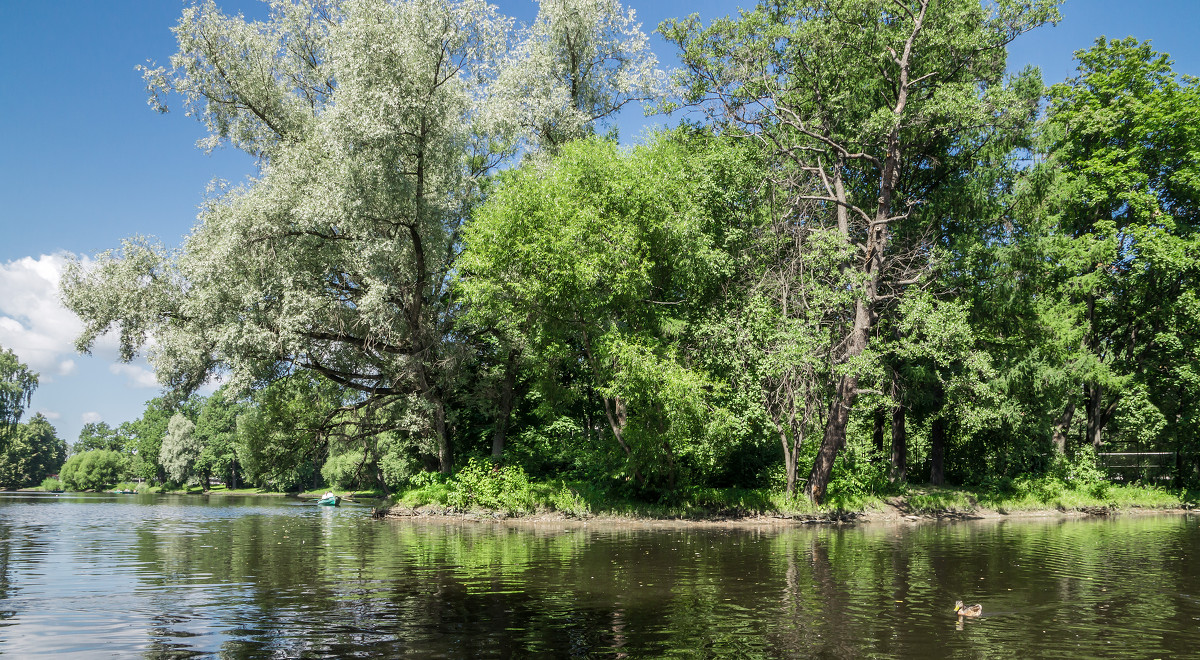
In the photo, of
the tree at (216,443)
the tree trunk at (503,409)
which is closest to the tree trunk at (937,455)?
the tree trunk at (503,409)

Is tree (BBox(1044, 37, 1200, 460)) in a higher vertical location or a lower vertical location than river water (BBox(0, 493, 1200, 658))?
higher

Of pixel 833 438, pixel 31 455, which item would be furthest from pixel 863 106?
pixel 31 455

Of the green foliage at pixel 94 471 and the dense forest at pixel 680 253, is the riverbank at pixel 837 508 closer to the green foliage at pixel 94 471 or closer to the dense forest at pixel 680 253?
the dense forest at pixel 680 253

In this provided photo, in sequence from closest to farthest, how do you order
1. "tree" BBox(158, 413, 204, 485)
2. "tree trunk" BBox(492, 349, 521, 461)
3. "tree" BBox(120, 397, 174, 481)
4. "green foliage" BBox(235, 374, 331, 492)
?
"tree trunk" BBox(492, 349, 521, 461) < "green foliage" BBox(235, 374, 331, 492) < "tree" BBox(158, 413, 204, 485) < "tree" BBox(120, 397, 174, 481)

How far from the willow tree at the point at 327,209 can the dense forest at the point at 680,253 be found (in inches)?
5.3

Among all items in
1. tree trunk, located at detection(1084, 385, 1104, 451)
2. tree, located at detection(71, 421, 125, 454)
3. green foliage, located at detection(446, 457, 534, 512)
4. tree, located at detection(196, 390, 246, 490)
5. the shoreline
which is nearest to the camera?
the shoreline

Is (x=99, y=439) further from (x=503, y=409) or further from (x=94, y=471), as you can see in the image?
(x=503, y=409)

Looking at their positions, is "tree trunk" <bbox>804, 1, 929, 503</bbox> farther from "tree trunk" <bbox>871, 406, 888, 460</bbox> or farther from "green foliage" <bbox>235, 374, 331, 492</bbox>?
"green foliage" <bbox>235, 374, 331, 492</bbox>

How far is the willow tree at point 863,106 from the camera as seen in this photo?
2862 centimetres

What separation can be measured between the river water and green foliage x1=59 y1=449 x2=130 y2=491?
107m

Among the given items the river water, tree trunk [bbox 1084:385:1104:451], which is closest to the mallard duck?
the river water

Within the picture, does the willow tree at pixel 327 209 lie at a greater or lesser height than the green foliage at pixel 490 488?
greater

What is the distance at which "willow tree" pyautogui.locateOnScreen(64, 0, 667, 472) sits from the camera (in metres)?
27.4

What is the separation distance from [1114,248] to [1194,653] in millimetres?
32894
